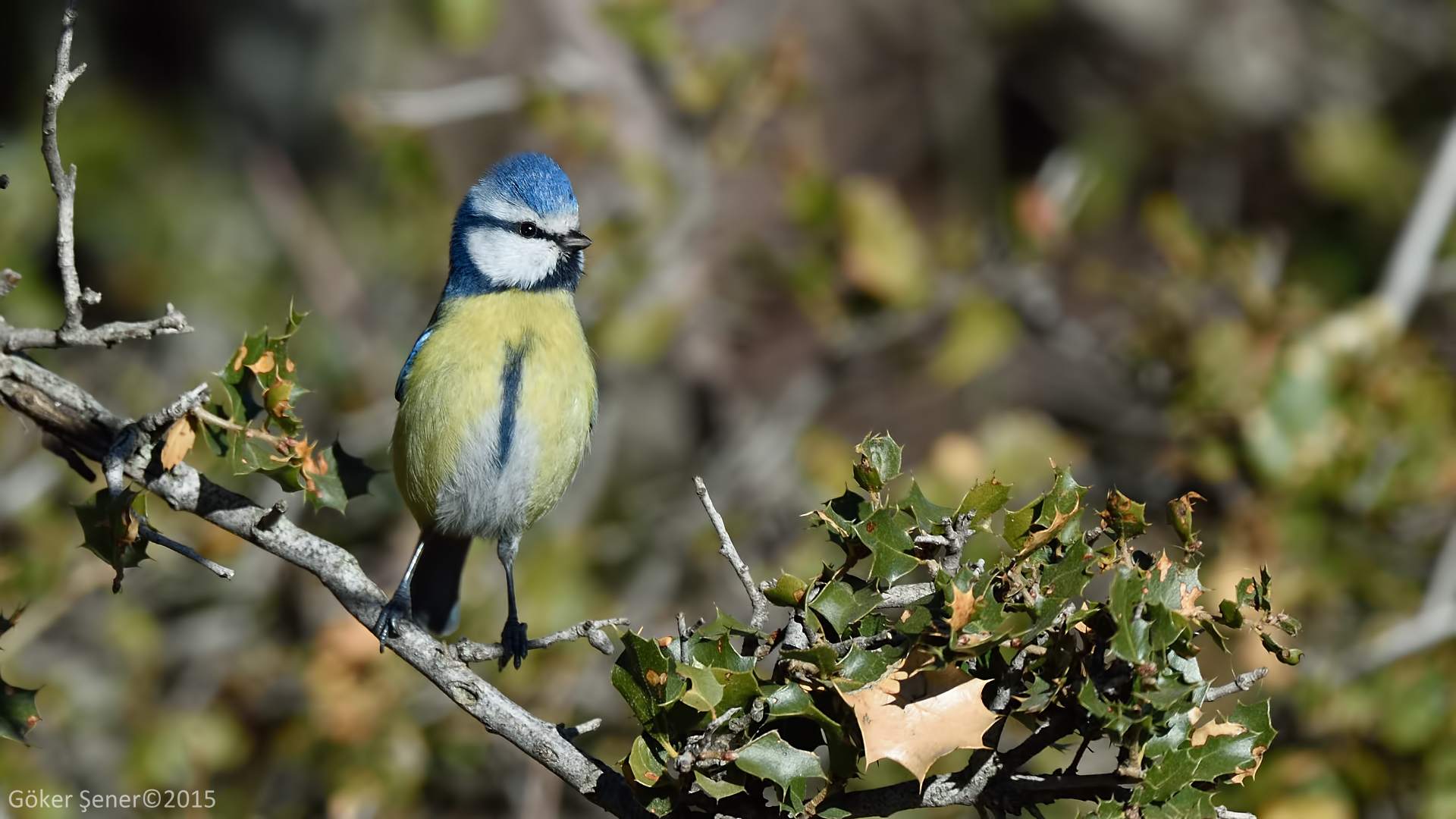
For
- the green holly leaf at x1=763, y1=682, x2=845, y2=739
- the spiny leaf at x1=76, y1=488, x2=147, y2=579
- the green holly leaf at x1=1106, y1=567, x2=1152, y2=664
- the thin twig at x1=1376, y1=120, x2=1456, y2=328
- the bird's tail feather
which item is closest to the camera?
the green holly leaf at x1=1106, y1=567, x2=1152, y2=664

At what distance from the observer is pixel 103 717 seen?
14.1 feet

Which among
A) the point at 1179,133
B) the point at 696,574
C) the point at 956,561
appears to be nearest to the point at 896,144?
the point at 1179,133

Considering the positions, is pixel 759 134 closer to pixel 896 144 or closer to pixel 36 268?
pixel 896 144

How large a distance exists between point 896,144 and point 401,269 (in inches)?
141

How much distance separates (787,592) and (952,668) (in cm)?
27

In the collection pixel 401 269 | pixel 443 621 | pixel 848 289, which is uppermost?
pixel 401 269

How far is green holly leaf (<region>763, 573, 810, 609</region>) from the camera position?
1.85 m

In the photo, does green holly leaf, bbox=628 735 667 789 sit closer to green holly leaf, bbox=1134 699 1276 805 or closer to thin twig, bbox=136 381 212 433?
green holly leaf, bbox=1134 699 1276 805

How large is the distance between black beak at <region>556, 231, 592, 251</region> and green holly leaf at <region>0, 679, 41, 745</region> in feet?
5.40

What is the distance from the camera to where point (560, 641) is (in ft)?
6.72

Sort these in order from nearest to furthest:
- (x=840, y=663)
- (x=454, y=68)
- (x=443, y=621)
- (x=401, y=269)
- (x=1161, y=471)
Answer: (x=840, y=663) < (x=443, y=621) < (x=1161, y=471) < (x=401, y=269) < (x=454, y=68)

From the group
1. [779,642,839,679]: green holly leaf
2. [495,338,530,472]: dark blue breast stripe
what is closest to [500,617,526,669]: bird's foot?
[495,338,530,472]: dark blue breast stripe

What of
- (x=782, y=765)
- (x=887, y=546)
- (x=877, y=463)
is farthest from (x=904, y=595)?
(x=782, y=765)

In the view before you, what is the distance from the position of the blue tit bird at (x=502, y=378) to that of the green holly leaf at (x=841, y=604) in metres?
1.29
